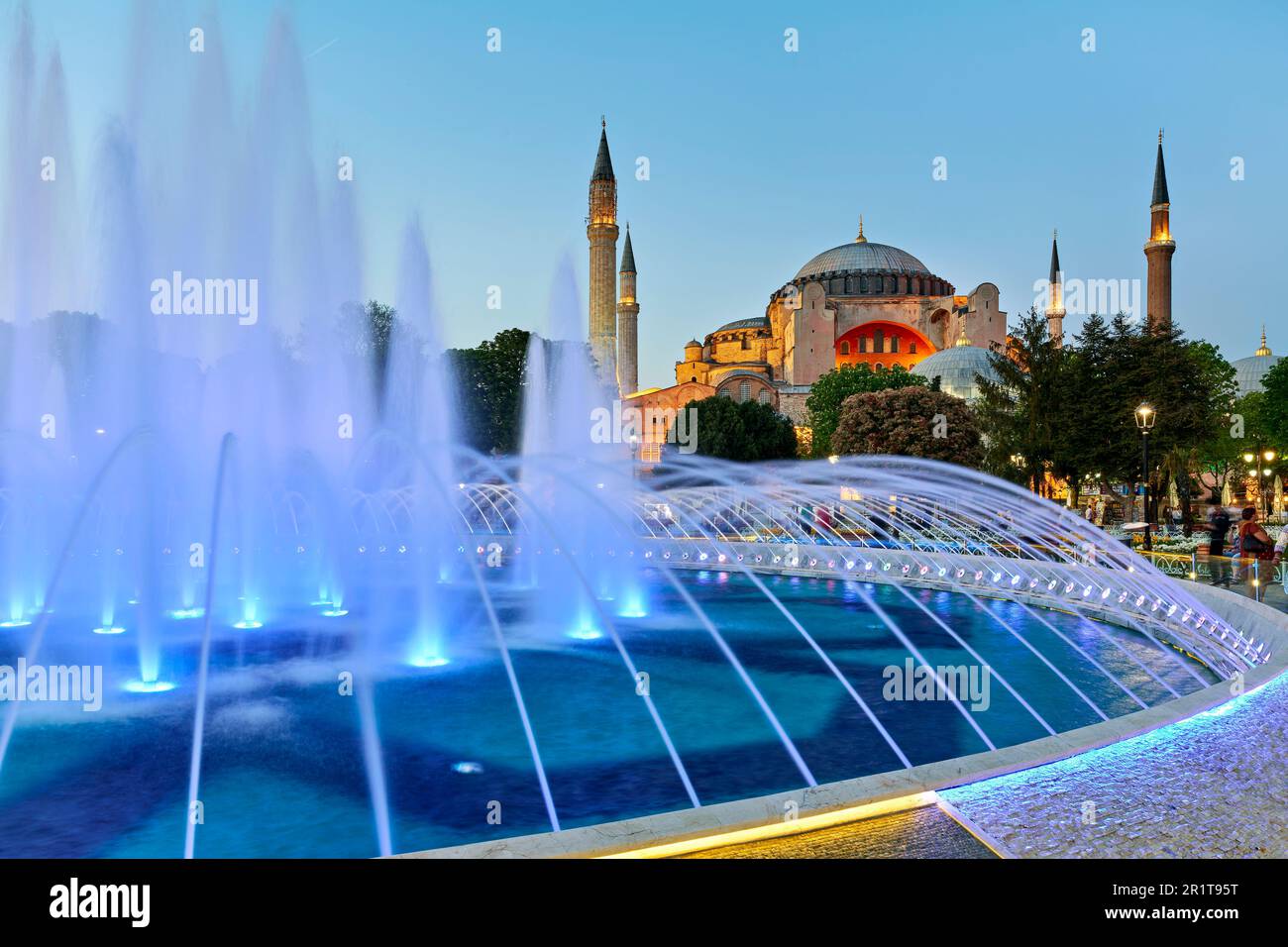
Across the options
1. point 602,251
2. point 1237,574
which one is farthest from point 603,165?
point 1237,574

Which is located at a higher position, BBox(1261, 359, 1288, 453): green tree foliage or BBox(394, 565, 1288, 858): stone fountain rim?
BBox(1261, 359, 1288, 453): green tree foliage

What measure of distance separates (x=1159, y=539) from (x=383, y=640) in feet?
71.1

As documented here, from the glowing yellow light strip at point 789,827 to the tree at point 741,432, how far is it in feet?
158

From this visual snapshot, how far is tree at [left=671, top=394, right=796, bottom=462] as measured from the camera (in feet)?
174

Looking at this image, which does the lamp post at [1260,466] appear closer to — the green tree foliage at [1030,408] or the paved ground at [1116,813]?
the green tree foliage at [1030,408]

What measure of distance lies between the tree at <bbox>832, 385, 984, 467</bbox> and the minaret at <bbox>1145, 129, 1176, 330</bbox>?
24067mm

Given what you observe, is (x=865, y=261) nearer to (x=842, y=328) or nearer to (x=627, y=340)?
(x=842, y=328)

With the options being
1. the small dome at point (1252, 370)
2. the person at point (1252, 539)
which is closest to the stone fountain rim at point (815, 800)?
the person at point (1252, 539)

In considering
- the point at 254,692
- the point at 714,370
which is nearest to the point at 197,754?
the point at 254,692

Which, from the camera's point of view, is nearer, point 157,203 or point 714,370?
point 157,203

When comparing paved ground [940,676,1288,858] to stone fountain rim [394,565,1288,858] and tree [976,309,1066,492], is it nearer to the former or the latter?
stone fountain rim [394,565,1288,858]

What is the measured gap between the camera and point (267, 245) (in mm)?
17359

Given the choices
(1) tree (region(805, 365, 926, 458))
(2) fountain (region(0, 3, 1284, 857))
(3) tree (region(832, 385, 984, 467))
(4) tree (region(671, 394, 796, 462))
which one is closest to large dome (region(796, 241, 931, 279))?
(1) tree (region(805, 365, 926, 458))
